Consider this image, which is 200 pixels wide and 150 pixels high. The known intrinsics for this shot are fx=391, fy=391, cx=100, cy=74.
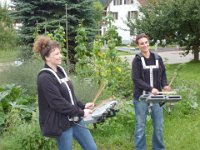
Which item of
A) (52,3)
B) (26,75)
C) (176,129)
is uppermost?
(52,3)

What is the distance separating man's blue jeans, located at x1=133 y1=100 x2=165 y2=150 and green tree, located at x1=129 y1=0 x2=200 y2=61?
1199 cm

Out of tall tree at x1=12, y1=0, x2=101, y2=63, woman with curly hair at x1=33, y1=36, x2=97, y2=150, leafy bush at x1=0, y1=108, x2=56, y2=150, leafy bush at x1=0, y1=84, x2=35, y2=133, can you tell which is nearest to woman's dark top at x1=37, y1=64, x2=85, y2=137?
woman with curly hair at x1=33, y1=36, x2=97, y2=150

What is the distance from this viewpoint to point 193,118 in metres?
7.23

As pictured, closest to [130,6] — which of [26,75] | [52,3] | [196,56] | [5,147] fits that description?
[196,56]

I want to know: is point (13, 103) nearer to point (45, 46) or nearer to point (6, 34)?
point (45, 46)

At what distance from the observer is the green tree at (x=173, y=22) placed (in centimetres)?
1669

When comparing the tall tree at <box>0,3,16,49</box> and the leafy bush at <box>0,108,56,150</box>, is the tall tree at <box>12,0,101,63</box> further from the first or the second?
the leafy bush at <box>0,108,56,150</box>

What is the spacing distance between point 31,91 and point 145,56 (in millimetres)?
3960

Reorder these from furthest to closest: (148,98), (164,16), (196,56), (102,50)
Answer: (196,56) → (164,16) → (102,50) → (148,98)

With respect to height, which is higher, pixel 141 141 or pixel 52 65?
pixel 52 65

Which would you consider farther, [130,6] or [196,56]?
[130,6]

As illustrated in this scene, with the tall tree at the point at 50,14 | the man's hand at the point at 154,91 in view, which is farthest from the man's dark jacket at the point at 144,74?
the tall tree at the point at 50,14

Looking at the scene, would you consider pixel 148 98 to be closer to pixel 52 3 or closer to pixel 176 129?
pixel 176 129

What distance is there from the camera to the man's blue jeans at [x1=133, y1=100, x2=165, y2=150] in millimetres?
4898
